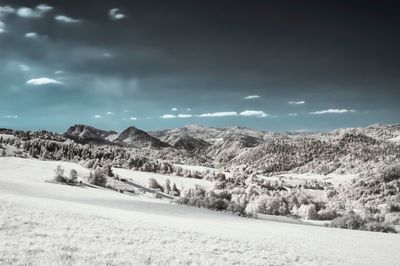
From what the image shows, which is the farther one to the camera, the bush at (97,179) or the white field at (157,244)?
the bush at (97,179)

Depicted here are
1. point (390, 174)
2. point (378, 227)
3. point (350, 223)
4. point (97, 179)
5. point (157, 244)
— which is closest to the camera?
point (157, 244)

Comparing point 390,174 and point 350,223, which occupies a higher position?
point 390,174

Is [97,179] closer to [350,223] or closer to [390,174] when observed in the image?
[350,223]

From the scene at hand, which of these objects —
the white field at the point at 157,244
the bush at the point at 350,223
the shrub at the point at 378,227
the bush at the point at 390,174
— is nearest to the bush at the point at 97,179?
the white field at the point at 157,244

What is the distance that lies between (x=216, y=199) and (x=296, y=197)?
111ft

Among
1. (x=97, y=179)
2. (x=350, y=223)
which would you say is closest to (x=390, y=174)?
(x=350, y=223)

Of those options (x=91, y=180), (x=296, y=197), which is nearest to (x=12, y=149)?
(x=91, y=180)

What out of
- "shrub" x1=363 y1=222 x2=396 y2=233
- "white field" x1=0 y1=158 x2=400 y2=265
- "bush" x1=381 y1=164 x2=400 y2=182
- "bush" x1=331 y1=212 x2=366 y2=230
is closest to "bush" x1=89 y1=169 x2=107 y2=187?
"white field" x1=0 y1=158 x2=400 y2=265

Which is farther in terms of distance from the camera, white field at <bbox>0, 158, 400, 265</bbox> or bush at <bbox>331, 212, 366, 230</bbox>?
bush at <bbox>331, 212, 366, 230</bbox>

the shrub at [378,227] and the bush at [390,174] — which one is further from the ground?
the bush at [390,174]

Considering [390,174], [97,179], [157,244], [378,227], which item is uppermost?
[390,174]

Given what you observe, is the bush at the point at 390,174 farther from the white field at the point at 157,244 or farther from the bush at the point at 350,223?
the white field at the point at 157,244

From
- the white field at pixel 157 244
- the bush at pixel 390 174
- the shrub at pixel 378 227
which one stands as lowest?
the shrub at pixel 378 227

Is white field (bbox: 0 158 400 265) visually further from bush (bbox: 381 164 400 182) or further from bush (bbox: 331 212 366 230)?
bush (bbox: 381 164 400 182)
